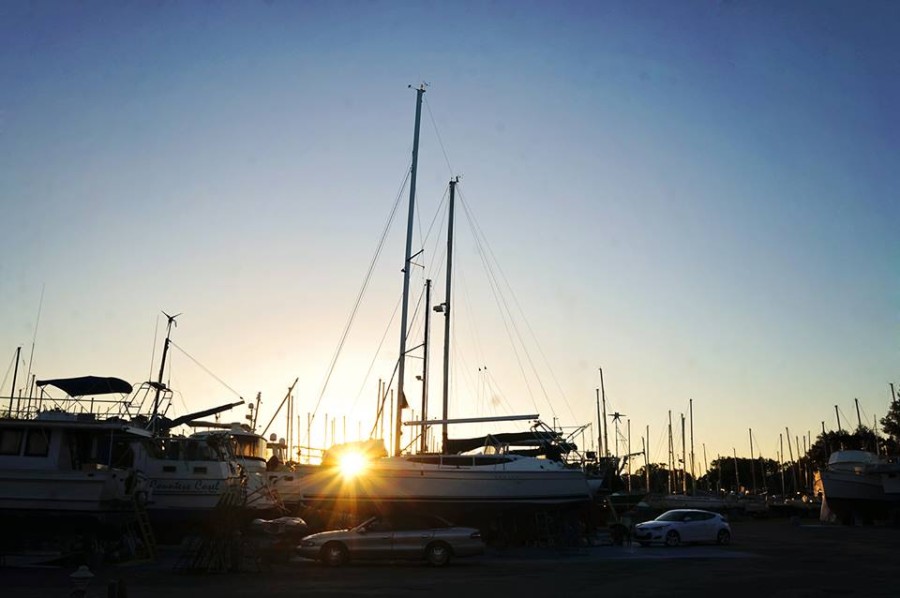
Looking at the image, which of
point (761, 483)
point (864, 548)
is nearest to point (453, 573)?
point (864, 548)

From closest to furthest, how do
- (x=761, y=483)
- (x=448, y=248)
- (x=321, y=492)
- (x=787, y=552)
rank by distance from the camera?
1. (x=787, y=552)
2. (x=321, y=492)
3. (x=448, y=248)
4. (x=761, y=483)

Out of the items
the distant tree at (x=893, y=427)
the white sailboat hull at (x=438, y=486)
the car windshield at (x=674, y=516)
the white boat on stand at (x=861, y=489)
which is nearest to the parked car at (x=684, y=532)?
the car windshield at (x=674, y=516)

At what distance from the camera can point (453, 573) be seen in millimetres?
18531

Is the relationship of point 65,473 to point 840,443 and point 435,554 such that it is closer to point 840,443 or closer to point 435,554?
point 435,554

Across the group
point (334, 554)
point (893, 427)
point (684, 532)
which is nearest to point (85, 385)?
point (334, 554)

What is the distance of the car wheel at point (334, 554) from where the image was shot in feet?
65.7

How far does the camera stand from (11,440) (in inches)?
859

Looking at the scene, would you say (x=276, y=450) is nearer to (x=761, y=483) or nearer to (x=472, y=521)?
(x=472, y=521)

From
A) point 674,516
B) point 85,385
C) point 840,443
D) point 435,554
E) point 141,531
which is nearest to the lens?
point 435,554

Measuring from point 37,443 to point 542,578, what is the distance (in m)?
14.3

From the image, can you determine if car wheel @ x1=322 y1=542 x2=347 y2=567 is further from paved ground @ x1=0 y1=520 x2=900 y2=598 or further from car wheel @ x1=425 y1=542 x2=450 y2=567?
car wheel @ x1=425 y1=542 x2=450 y2=567

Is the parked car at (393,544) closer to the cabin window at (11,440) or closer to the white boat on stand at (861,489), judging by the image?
the cabin window at (11,440)

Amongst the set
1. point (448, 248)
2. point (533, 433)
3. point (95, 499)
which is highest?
point (448, 248)

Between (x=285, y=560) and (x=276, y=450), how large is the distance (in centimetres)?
1953
